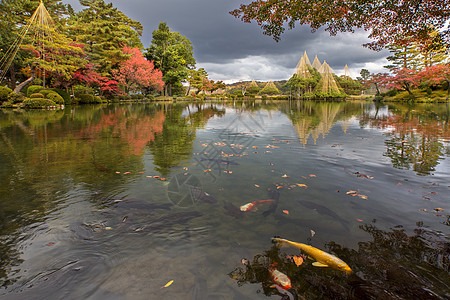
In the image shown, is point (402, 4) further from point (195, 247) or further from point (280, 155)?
point (195, 247)

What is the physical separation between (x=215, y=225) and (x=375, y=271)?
1635 millimetres

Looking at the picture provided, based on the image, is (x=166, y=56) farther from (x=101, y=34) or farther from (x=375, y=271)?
(x=375, y=271)

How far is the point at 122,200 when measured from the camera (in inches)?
130

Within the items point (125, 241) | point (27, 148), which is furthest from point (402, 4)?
point (27, 148)

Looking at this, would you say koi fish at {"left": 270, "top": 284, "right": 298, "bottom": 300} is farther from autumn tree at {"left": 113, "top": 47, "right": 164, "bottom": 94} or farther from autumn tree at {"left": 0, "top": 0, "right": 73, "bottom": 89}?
autumn tree at {"left": 113, "top": 47, "right": 164, "bottom": 94}

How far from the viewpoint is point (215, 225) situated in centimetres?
267

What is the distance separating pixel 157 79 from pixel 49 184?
1529 inches

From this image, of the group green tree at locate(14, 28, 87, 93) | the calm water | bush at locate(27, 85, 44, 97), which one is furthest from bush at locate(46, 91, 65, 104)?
the calm water

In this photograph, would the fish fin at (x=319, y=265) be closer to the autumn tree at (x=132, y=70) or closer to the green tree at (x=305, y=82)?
the autumn tree at (x=132, y=70)

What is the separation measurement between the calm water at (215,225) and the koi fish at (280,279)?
54mm

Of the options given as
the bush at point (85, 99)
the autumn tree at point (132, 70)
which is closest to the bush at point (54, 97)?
the bush at point (85, 99)

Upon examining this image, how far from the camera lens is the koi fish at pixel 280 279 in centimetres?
185

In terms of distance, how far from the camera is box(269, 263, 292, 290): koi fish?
6.07 ft

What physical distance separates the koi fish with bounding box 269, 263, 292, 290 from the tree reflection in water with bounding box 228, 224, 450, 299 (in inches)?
1.6
